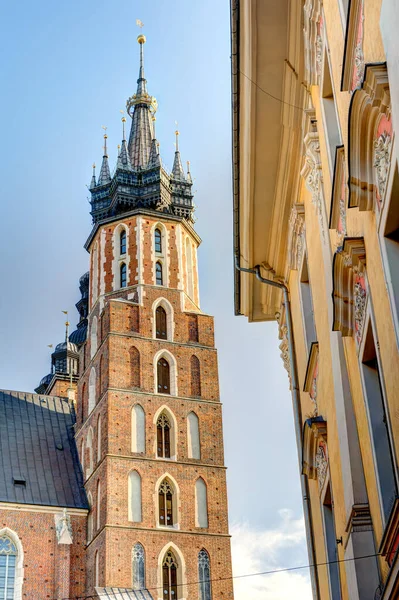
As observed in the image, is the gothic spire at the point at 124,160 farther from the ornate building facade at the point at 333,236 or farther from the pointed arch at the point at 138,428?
the ornate building facade at the point at 333,236

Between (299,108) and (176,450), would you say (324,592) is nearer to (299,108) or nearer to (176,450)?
(299,108)

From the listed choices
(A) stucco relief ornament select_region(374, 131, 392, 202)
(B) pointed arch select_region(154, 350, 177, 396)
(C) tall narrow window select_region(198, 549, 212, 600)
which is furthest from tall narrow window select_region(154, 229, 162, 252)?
(A) stucco relief ornament select_region(374, 131, 392, 202)

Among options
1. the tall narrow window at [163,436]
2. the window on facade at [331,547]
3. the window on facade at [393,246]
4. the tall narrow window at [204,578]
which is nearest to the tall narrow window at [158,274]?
the tall narrow window at [163,436]

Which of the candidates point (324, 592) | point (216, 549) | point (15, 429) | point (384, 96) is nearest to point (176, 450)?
point (216, 549)

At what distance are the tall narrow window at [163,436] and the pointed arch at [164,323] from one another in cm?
355

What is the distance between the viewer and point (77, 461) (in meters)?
39.3

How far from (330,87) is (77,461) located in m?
31.7

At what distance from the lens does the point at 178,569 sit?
33.9 meters

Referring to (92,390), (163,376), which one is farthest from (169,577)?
(92,390)

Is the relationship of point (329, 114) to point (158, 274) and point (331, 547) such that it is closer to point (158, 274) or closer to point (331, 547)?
point (331, 547)

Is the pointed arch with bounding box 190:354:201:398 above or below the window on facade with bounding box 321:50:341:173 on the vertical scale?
above

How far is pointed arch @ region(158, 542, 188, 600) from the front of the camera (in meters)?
33.4

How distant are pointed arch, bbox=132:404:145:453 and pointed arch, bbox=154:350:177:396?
45.9 inches

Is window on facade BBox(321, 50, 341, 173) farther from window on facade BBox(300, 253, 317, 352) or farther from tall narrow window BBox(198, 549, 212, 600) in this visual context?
tall narrow window BBox(198, 549, 212, 600)
